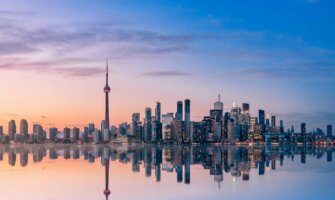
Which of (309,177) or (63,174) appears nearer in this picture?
(309,177)

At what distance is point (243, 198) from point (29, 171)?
99.5 ft

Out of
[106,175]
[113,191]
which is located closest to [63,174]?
[106,175]

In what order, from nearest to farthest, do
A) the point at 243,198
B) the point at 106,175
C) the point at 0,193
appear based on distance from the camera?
the point at 243,198 < the point at 0,193 < the point at 106,175

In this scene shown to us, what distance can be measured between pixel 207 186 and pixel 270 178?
374 inches

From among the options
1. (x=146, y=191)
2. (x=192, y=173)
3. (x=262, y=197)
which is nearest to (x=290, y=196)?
(x=262, y=197)

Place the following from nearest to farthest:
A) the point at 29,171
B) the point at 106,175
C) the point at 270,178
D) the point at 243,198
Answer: the point at 243,198 < the point at 270,178 < the point at 106,175 < the point at 29,171

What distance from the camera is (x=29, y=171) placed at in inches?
2259

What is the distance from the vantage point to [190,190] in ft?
128

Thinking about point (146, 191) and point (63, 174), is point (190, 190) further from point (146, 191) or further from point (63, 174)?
point (63, 174)

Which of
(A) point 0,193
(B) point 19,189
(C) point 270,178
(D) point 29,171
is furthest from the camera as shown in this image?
(D) point 29,171

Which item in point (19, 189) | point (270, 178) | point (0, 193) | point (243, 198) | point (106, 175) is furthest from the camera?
point (106, 175)

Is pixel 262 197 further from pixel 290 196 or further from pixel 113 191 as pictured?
pixel 113 191

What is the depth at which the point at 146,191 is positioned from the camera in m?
38.7

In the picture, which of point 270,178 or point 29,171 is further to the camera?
point 29,171
